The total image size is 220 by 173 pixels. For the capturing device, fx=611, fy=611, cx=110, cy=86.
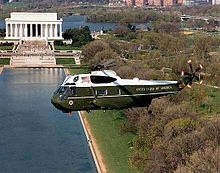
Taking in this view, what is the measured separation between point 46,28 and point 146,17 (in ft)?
172

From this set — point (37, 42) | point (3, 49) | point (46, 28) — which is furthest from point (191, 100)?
point (46, 28)

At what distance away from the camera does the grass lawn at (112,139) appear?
81.7 feet

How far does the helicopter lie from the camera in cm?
1535

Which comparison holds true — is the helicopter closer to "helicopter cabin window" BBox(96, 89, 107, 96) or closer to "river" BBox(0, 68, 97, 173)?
"helicopter cabin window" BBox(96, 89, 107, 96)

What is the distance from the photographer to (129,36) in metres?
86.4

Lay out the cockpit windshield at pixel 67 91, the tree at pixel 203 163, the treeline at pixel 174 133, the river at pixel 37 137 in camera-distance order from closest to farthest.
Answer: the cockpit windshield at pixel 67 91 → the tree at pixel 203 163 → the treeline at pixel 174 133 → the river at pixel 37 137

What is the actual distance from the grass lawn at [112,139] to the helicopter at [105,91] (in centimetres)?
883

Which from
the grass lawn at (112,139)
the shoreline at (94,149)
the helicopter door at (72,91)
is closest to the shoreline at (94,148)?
the shoreline at (94,149)

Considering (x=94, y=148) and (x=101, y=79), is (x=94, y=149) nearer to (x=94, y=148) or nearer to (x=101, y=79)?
(x=94, y=148)

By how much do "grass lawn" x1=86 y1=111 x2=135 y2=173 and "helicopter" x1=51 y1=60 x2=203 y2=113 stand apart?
8832 mm

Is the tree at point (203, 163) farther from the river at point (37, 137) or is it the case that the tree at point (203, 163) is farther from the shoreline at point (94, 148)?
the river at point (37, 137)

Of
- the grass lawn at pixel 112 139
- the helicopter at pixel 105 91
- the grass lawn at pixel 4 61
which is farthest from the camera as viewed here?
the grass lawn at pixel 4 61

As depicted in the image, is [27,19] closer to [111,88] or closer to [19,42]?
[19,42]

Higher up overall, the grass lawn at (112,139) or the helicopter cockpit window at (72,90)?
the helicopter cockpit window at (72,90)
